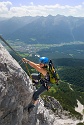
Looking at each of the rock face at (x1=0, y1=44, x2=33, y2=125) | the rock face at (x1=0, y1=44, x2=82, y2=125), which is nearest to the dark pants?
the rock face at (x1=0, y1=44, x2=82, y2=125)

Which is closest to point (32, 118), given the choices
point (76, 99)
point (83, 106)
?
point (83, 106)

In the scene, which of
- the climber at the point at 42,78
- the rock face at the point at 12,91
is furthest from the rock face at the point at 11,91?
the climber at the point at 42,78

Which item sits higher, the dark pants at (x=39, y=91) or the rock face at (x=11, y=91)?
the rock face at (x=11, y=91)

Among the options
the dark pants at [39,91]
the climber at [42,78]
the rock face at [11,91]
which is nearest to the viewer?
the rock face at [11,91]

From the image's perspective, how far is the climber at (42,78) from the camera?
69.2 ft

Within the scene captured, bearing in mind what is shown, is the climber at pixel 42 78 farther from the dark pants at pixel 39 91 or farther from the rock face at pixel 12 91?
the rock face at pixel 12 91

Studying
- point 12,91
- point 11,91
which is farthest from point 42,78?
point 11,91

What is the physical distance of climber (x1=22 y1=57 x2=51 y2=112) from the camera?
21094 millimetres

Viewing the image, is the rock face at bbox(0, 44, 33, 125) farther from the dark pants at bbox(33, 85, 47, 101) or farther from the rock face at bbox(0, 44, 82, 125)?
the dark pants at bbox(33, 85, 47, 101)

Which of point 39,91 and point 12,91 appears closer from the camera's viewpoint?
point 12,91

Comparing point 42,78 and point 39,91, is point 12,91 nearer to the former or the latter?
point 39,91

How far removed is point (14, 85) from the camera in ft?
63.3

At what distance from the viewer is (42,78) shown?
23.1 metres

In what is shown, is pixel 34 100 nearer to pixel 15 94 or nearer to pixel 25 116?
pixel 25 116
